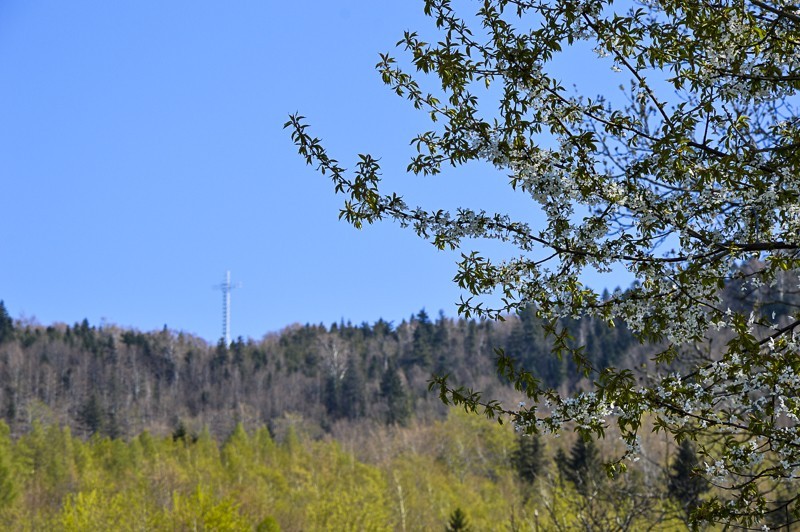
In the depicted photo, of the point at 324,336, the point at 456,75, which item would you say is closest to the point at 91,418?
the point at 324,336

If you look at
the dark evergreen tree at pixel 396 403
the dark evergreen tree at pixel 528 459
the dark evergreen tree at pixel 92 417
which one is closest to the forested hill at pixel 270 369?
the dark evergreen tree at pixel 396 403

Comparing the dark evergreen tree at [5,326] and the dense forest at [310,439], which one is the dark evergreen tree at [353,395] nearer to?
the dense forest at [310,439]

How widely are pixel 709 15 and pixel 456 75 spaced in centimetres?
140

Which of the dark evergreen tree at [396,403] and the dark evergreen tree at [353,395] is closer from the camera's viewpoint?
the dark evergreen tree at [396,403]

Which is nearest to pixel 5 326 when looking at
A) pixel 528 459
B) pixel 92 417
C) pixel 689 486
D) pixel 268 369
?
pixel 268 369

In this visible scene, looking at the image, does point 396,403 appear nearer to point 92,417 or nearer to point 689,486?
point 92,417

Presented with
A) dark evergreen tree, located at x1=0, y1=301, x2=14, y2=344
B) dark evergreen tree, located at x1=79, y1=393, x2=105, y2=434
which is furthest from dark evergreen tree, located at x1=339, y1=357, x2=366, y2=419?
dark evergreen tree, located at x1=0, y1=301, x2=14, y2=344

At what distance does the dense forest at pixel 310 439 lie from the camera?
90.2 ft

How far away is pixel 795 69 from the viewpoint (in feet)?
15.6

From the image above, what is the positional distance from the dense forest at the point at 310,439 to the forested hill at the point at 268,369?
12.6 inches

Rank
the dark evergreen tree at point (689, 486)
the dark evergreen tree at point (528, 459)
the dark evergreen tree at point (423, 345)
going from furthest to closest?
the dark evergreen tree at point (423, 345), the dark evergreen tree at point (528, 459), the dark evergreen tree at point (689, 486)

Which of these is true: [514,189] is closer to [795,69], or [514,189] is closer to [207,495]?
[795,69]

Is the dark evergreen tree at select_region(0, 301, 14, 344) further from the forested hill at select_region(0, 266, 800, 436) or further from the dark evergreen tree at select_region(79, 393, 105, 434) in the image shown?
the dark evergreen tree at select_region(79, 393, 105, 434)

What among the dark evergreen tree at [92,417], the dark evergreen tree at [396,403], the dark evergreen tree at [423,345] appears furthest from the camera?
the dark evergreen tree at [423,345]
